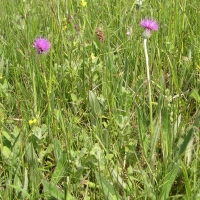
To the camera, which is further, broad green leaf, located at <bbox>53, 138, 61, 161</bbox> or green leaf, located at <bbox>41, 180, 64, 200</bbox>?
broad green leaf, located at <bbox>53, 138, 61, 161</bbox>

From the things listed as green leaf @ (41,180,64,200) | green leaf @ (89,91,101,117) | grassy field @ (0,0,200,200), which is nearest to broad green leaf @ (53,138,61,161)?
grassy field @ (0,0,200,200)

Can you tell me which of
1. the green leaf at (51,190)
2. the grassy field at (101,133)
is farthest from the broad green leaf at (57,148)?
the green leaf at (51,190)

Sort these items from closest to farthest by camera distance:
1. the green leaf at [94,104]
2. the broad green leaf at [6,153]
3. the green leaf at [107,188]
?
the green leaf at [107,188], the broad green leaf at [6,153], the green leaf at [94,104]

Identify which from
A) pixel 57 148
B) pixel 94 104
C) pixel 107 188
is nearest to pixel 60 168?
pixel 57 148

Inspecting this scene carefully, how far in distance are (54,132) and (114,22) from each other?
1.34m

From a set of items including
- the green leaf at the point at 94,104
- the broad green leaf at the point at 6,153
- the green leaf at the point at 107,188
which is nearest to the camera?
the green leaf at the point at 107,188

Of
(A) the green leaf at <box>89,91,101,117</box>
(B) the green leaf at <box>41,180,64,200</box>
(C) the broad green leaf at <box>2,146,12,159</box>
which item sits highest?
(A) the green leaf at <box>89,91,101,117</box>

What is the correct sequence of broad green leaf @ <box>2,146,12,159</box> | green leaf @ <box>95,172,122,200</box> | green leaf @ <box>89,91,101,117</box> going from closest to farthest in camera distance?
green leaf @ <box>95,172,122,200</box>
broad green leaf @ <box>2,146,12,159</box>
green leaf @ <box>89,91,101,117</box>

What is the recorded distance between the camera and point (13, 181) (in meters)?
0.95

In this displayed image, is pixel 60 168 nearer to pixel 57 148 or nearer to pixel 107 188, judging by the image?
pixel 57 148

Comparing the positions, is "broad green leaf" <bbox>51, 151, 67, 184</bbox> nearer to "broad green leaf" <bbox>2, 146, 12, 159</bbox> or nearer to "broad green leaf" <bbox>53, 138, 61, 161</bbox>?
"broad green leaf" <bbox>53, 138, 61, 161</bbox>

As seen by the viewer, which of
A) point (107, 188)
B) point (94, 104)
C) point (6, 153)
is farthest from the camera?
point (94, 104)

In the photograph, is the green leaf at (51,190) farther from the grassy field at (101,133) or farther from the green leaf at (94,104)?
the green leaf at (94,104)

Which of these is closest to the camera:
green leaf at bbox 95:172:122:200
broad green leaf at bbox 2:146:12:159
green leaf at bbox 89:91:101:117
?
green leaf at bbox 95:172:122:200
